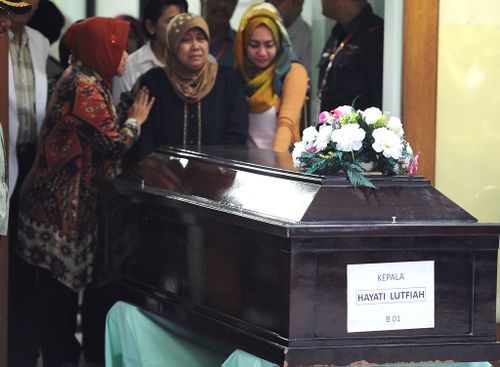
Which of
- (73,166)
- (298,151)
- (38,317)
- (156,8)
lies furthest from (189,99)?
(298,151)

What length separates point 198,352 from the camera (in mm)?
5012

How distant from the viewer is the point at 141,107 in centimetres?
604

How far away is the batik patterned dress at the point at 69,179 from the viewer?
5.73m

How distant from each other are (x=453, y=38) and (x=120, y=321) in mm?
2210

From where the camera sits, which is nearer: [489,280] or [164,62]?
[489,280]

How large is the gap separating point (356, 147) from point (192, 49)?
1864 mm

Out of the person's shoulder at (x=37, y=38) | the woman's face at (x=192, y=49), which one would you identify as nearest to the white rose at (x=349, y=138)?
the woman's face at (x=192, y=49)

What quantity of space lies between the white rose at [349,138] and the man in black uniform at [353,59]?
2.00 m

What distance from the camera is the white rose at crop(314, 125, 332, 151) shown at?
4.40 m

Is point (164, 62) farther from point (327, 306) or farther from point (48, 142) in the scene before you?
point (327, 306)

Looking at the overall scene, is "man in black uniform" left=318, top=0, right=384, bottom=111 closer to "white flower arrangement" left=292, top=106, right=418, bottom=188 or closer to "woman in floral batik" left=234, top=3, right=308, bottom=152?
"woman in floral batik" left=234, top=3, right=308, bottom=152

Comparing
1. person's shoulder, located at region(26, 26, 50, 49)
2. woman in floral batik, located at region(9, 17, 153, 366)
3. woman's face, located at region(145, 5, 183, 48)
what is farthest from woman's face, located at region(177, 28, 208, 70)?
person's shoulder, located at region(26, 26, 50, 49)

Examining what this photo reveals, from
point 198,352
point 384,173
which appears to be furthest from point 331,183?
point 198,352

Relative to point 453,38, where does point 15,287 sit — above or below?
below
